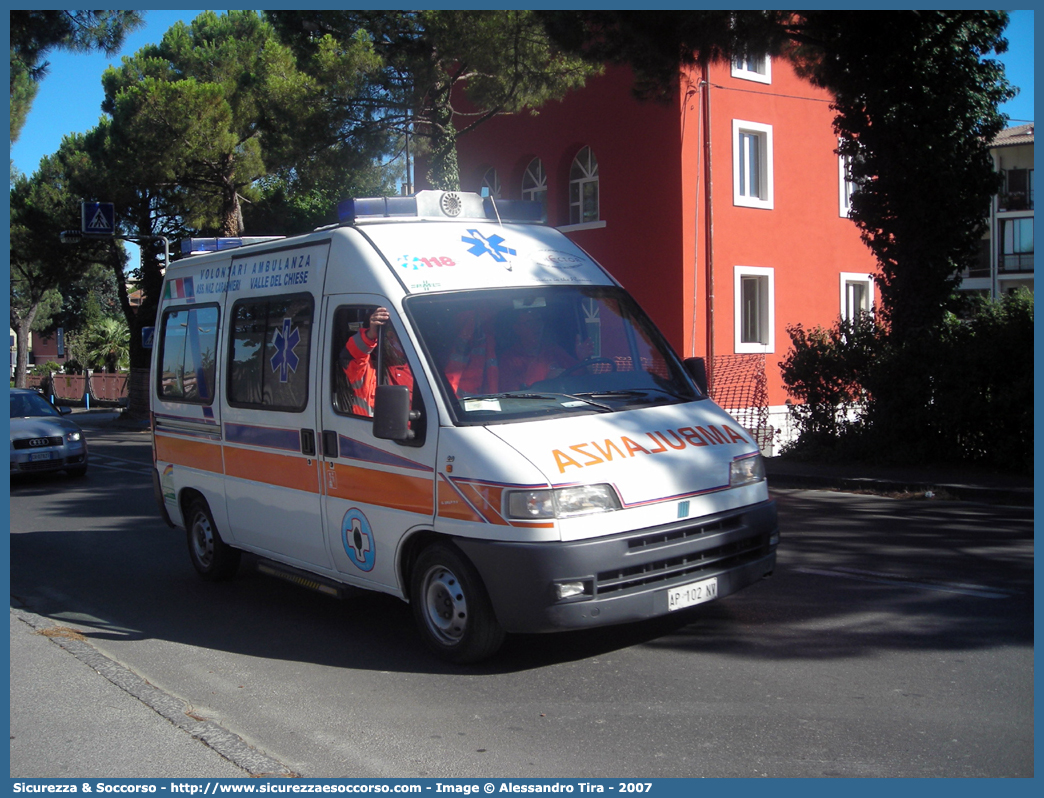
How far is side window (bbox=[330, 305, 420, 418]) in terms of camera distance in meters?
5.66

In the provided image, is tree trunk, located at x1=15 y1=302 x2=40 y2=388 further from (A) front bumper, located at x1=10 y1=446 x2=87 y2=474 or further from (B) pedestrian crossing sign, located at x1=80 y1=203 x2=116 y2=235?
(A) front bumper, located at x1=10 y1=446 x2=87 y2=474

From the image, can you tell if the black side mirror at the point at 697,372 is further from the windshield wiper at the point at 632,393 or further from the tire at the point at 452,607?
the tire at the point at 452,607

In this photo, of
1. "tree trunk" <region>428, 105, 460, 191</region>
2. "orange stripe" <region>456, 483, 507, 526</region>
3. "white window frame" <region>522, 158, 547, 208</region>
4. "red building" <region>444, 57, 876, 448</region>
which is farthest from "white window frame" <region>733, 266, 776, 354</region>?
"orange stripe" <region>456, 483, 507, 526</region>

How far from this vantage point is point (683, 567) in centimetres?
520

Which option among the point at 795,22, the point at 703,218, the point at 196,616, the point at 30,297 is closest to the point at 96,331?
the point at 30,297

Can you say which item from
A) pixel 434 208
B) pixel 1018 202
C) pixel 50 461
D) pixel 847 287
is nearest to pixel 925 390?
pixel 434 208

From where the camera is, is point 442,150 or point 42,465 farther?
point 442,150

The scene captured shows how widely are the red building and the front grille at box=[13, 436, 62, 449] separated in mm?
12589

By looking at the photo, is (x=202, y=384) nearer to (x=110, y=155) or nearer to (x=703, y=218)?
(x=703, y=218)

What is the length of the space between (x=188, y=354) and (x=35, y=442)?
8.71 meters

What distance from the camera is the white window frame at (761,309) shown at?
2267 cm

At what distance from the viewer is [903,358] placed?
42.5 ft

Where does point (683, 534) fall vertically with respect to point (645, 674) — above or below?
above

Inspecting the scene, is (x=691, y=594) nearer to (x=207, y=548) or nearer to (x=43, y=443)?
(x=207, y=548)
